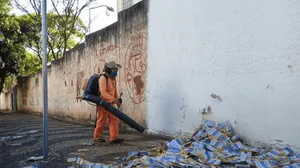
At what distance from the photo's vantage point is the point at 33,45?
67.7 ft

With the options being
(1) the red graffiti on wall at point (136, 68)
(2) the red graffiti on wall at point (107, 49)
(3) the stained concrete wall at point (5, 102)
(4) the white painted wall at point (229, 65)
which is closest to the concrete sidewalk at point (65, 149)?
(4) the white painted wall at point (229, 65)

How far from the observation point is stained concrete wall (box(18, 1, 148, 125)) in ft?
18.5

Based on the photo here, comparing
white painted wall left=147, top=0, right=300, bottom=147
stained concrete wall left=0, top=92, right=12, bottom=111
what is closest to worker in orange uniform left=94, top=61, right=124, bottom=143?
white painted wall left=147, top=0, right=300, bottom=147

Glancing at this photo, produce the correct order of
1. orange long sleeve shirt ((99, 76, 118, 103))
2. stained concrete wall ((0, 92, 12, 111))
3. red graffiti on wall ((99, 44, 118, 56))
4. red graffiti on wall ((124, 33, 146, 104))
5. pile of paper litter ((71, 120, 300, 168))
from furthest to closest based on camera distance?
stained concrete wall ((0, 92, 12, 111)) < red graffiti on wall ((99, 44, 118, 56)) < red graffiti on wall ((124, 33, 146, 104)) < orange long sleeve shirt ((99, 76, 118, 103)) < pile of paper litter ((71, 120, 300, 168))

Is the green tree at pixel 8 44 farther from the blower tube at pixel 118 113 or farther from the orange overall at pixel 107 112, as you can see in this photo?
the blower tube at pixel 118 113

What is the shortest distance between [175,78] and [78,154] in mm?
1967

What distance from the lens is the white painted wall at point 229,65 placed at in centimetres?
301

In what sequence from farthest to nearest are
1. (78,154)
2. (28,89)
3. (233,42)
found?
(28,89)
(78,154)
(233,42)

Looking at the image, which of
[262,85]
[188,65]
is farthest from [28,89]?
[262,85]

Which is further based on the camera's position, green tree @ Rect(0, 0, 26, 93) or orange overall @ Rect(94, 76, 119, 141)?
green tree @ Rect(0, 0, 26, 93)

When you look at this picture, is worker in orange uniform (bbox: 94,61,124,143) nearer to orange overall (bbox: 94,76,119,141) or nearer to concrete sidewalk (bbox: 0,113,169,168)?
orange overall (bbox: 94,76,119,141)

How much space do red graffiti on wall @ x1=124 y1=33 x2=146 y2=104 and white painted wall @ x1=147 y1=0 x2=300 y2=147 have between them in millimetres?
303

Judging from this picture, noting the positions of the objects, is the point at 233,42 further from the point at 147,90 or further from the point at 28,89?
the point at 28,89

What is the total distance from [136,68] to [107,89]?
3.86ft
